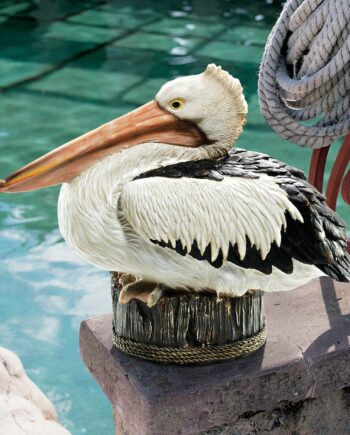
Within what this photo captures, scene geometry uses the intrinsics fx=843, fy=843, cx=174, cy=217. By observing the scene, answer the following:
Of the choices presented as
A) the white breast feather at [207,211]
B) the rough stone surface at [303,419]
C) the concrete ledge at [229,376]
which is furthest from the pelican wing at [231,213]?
the rough stone surface at [303,419]

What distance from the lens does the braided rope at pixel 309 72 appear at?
159cm

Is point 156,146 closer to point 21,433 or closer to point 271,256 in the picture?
point 271,256

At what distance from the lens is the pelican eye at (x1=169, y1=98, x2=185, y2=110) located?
1374 millimetres

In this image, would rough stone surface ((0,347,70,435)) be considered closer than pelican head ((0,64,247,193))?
No

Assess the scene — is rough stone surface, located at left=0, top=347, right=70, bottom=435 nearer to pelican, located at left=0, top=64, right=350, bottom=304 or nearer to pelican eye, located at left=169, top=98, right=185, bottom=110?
pelican, located at left=0, top=64, right=350, bottom=304

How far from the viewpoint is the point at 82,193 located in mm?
1354

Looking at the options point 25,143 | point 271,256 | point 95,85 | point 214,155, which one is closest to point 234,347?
point 271,256

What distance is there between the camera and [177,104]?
1379 mm

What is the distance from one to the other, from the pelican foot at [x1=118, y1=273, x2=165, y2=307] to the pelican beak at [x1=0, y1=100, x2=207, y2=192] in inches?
8.7

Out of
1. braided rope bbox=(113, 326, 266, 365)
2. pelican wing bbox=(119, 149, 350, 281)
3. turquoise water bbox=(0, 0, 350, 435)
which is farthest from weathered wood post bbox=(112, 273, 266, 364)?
turquoise water bbox=(0, 0, 350, 435)

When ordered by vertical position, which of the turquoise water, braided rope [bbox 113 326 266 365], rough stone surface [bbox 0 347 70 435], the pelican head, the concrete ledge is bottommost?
the turquoise water

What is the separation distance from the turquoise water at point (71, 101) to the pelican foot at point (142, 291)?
904 mm

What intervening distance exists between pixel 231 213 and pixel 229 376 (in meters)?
0.33

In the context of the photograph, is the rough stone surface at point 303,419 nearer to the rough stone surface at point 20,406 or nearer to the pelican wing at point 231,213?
the pelican wing at point 231,213
